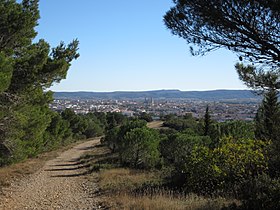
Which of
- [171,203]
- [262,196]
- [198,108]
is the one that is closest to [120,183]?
[171,203]

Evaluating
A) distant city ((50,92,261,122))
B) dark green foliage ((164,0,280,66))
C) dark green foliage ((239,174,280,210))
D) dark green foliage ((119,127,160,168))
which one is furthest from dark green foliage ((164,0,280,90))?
distant city ((50,92,261,122))

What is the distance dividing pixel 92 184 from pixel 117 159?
367 inches

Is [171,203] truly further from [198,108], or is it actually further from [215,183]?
[198,108]

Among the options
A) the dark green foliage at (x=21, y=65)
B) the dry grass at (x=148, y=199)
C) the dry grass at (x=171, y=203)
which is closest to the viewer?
the dry grass at (x=171, y=203)

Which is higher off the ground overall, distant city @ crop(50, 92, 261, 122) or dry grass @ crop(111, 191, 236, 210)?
dry grass @ crop(111, 191, 236, 210)

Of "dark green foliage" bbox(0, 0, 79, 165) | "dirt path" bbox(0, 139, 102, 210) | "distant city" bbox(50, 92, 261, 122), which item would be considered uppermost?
"dark green foliage" bbox(0, 0, 79, 165)

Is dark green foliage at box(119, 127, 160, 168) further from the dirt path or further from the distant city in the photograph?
the distant city

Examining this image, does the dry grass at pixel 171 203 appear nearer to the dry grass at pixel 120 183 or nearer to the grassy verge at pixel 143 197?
the grassy verge at pixel 143 197

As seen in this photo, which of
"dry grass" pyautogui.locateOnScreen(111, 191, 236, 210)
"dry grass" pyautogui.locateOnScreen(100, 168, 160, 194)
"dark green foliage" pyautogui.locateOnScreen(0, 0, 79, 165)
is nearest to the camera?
"dry grass" pyautogui.locateOnScreen(111, 191, 236, 210)

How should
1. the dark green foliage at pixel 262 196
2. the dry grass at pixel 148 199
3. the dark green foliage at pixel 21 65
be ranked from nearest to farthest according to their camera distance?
the dark green foliage at pixel 262 196, the dry grass at pixel 148 199, the dark green foliage at pixel 21 65

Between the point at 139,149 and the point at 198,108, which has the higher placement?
the point at 139,149

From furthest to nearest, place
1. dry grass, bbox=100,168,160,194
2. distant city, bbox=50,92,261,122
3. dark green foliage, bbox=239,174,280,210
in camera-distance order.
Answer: distant city, bbox=50,92,261,122, dry grass, bbox=100,168,160,194, dark green foliage, bbox=239,174,280,210

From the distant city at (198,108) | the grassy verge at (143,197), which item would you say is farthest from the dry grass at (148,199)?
the distant city at (198,108)

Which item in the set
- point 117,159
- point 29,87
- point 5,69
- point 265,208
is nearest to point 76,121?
point 117,159
